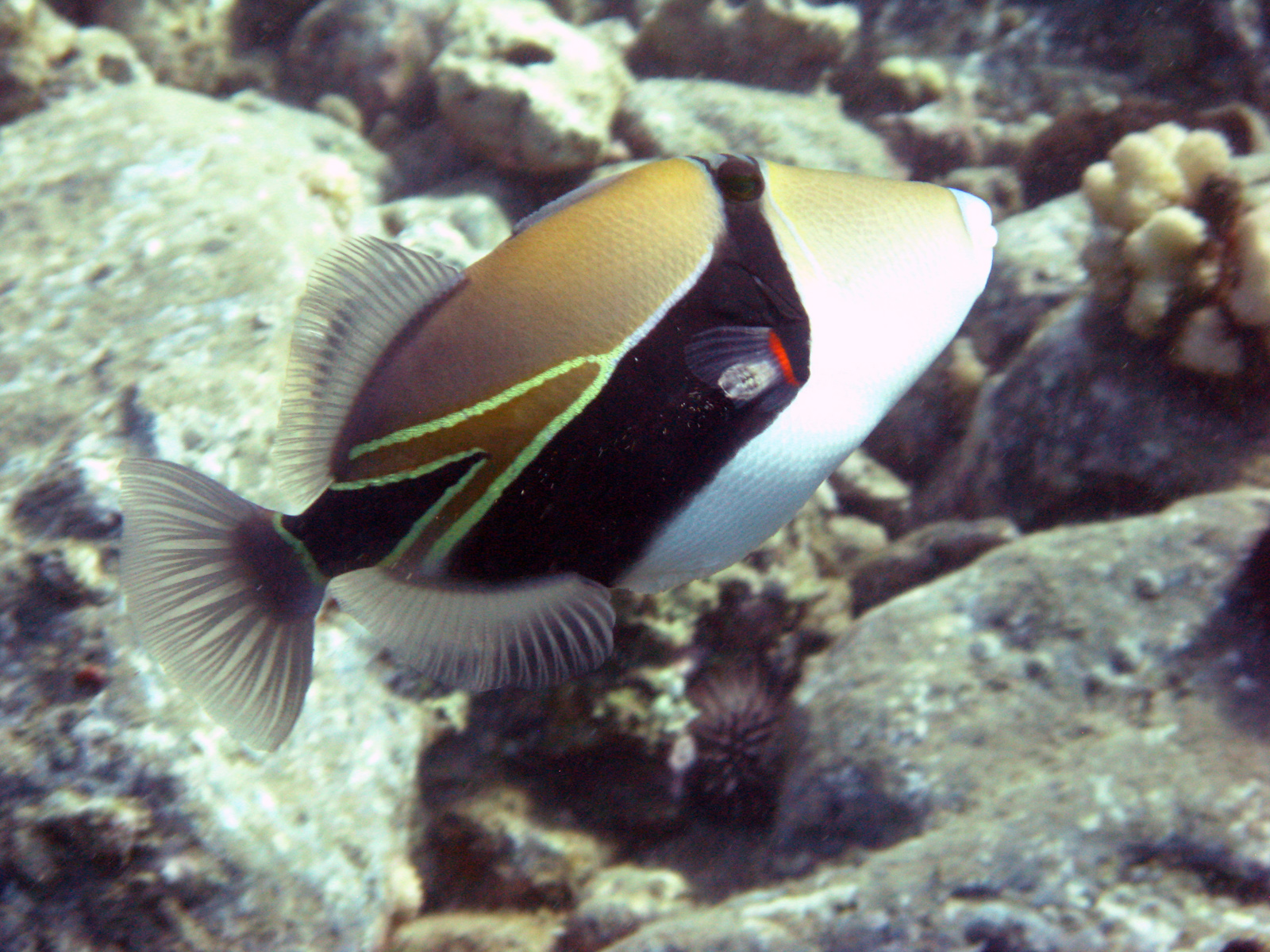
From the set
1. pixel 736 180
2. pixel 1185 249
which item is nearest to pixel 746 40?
pixel 1185 249

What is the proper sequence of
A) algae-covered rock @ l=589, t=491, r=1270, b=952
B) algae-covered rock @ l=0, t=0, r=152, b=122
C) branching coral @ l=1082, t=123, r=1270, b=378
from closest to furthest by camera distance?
1. algae-covered rock @ l=589, t=491, r=1270, b=952
2. branching coral @ l=1082, t=123, r=1270, b=378
3. algae-covered rock @ l=0, t=0, r=152, b=122

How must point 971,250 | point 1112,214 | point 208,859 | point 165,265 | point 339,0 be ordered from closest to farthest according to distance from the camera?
point 971,250
point 208,859
point 165,265
point 1112,214
point 339,0

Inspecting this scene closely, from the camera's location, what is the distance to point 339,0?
590 cm

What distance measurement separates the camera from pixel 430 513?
3.72 ft

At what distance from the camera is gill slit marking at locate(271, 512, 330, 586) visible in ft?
3.81

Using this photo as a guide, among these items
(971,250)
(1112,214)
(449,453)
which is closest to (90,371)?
(449,453)

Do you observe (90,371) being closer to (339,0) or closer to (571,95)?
(571,95)

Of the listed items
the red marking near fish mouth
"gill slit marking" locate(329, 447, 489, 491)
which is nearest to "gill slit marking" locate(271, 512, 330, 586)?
"gill slit marking" locate(329, 447, 489, 491)

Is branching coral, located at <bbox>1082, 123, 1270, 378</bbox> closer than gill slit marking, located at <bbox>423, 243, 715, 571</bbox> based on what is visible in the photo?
No

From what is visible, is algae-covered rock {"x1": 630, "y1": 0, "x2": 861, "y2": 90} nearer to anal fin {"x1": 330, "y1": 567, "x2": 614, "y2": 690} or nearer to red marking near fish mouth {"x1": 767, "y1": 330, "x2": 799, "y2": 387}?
red marking near fish mouth {"x1": 767, "y1": 330, "x2": 799, "y2": 387}

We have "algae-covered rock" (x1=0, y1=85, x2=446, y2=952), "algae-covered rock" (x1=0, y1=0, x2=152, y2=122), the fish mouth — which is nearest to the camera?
the fish mouth

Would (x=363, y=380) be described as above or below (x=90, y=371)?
above

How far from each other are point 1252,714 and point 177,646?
103 inches

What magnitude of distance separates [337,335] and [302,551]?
0.33 metres
